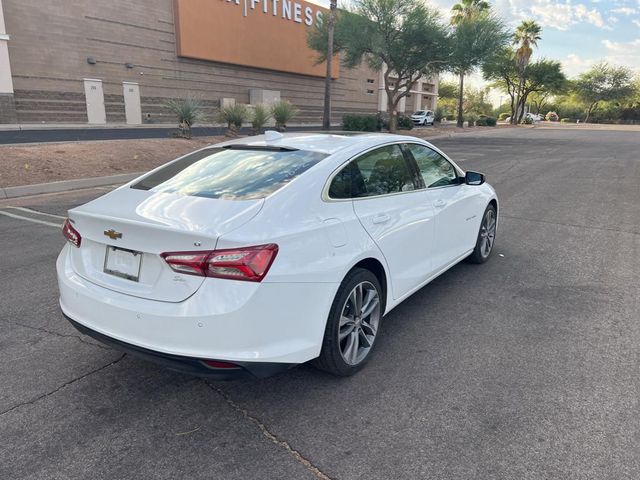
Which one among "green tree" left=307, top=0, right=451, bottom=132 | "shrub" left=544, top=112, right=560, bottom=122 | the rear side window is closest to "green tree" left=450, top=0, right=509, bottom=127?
"green tree" left=307, top=0, right=451, bottom=132

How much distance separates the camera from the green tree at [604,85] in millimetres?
76750

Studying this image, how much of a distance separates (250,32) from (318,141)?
39.3 metres

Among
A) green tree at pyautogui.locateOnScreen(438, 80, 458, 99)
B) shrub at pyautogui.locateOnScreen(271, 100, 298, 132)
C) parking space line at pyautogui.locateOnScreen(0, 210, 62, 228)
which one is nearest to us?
parking space line at pyautogui.locateOnScreen(0, 210, 62, 228)

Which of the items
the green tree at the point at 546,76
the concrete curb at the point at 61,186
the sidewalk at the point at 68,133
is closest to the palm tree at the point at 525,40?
the green tree at the point at 546,76

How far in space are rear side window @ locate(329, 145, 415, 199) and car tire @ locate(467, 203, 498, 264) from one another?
175 cm

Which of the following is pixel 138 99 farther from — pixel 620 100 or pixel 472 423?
pixel 620 100

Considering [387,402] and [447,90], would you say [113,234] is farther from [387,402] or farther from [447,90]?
[447,90]

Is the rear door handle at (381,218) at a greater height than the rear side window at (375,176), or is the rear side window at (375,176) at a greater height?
the rear side window at (375,176)

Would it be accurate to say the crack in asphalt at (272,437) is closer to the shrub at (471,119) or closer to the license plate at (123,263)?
the license plate at (123,263)

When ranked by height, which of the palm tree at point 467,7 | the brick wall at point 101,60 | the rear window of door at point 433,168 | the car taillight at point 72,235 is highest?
the palm tree at point 467,7

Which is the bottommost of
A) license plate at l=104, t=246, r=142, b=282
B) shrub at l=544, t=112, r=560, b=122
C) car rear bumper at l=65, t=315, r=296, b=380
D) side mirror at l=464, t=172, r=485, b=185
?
car rear bumper at l=65, t=315, r=296, b=380

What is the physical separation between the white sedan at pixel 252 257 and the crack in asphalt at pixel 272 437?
15.1 inches

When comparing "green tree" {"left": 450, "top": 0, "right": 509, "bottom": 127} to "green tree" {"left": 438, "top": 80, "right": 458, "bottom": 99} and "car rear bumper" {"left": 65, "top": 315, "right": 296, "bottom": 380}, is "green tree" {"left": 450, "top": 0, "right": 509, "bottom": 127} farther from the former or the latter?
"green tree" {"left": 438, "top": 80, "right": 458, "bottom": 99}

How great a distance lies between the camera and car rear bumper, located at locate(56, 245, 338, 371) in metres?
2.47
